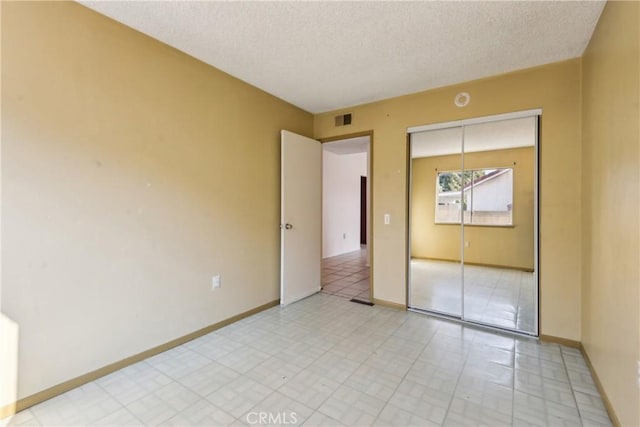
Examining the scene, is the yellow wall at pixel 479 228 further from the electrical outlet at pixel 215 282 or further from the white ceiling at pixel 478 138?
the electrical outlet at pixel 215 282

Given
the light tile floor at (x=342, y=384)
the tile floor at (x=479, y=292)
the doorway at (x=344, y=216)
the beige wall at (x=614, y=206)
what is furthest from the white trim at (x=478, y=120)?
the light tile floor at (x=342, y=384)

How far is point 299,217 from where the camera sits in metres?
3.74

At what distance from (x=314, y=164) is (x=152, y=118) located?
6.92ft

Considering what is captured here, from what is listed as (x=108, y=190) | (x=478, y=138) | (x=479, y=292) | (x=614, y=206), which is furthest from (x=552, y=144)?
(x=108, y=190)

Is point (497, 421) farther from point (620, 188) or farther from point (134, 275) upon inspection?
point (134, 275)

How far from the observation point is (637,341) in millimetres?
1333

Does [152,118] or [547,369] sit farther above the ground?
[152,118]

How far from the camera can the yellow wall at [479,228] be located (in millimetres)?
2875

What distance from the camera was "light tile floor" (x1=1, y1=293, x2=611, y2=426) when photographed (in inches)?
65.8

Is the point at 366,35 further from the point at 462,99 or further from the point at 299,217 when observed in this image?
the point at 299,217

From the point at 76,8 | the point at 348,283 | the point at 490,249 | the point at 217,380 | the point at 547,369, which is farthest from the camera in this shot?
the point at 348,283

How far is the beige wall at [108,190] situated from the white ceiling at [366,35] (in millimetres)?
313

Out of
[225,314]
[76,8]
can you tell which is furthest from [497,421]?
[76,8]

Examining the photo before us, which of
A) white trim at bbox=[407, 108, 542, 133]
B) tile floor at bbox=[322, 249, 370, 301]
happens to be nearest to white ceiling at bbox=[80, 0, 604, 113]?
white trim at bbox=[407, 108, 542, 133]
